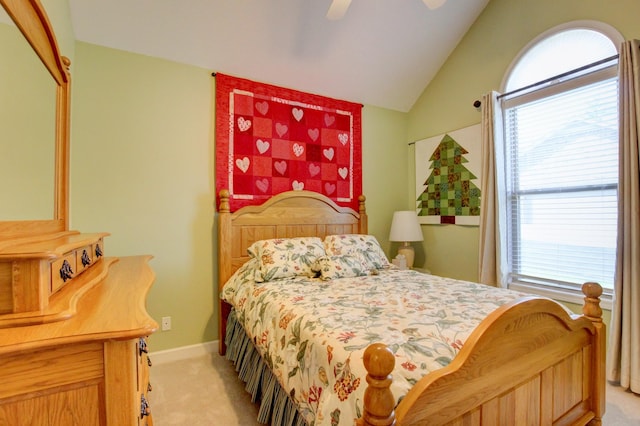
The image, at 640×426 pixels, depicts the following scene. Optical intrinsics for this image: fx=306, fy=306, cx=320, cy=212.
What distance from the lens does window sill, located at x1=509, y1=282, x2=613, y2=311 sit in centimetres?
220

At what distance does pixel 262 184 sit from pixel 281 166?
26 cm

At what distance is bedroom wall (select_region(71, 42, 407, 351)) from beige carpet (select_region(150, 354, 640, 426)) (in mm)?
310

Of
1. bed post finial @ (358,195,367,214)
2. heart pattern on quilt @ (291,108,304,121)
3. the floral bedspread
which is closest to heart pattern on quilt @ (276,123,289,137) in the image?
heart pattern on quilt @ (291,108,304,121)

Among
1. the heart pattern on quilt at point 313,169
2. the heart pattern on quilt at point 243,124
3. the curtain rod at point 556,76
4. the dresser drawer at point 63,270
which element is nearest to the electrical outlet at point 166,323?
the dresser drawer at point 63,270

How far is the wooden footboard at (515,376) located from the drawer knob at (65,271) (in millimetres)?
981

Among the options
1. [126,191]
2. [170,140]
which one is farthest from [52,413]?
[170,140]

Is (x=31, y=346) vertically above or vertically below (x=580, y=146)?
below

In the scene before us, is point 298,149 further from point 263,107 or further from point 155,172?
point 155,172

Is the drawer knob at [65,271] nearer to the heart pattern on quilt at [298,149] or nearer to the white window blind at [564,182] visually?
the heart pattern on quilt at [298,149]

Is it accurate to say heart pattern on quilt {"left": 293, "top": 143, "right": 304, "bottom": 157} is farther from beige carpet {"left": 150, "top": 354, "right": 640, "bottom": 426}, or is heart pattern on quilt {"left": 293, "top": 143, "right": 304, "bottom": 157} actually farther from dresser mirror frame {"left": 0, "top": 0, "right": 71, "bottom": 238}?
beige carpet {"left": 150, "top": 354, "right": 640, "bottom": 426}

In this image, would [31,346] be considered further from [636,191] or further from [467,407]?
[636,191]

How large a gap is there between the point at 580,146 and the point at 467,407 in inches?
92.8

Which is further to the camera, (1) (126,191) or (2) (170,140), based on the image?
(2) (170,140)

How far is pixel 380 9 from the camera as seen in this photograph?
2686 millimetres
